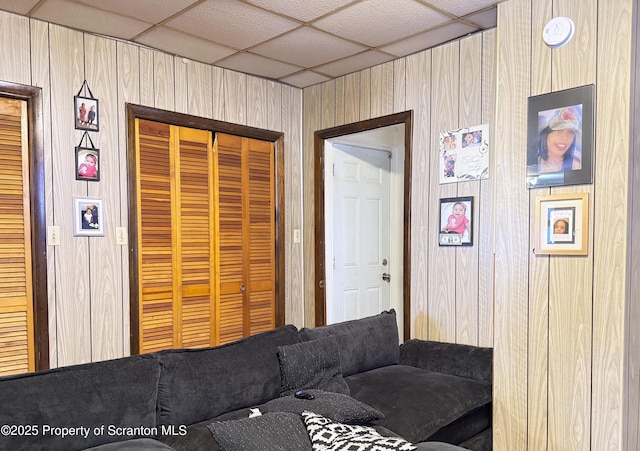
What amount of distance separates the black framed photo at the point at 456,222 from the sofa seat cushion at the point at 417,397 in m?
0.91

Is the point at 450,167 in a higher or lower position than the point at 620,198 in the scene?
higher

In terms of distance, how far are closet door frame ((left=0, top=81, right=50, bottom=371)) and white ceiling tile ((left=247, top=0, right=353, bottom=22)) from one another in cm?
153

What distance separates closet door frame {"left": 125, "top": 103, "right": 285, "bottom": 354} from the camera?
3.31 m

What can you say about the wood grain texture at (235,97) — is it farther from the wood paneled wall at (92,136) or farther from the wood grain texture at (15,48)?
the wood grain texture at (15,48)

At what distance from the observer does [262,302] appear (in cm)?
414

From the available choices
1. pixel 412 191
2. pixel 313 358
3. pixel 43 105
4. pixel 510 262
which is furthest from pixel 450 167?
pixel 43 105

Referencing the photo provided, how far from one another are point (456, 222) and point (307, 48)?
5.40 feet

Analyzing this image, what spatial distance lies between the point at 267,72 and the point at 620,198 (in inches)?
111

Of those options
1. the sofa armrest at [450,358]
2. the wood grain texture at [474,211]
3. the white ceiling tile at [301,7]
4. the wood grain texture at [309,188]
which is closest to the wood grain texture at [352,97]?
the wood grain texture at [309,188]

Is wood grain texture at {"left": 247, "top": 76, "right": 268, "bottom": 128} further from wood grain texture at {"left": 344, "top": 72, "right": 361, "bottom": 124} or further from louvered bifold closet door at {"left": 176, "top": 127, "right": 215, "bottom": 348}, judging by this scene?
wood grain texture at {"left": 344, "top": 72, "right": 361, "bottom": 124}

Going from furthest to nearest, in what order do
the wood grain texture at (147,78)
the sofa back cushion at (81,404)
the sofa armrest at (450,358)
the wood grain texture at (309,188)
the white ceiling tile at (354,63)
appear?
1. the wood grain texture at (309,188)
2. the white ceiling tile at (354,63)
3. the wood grain texture at (147,78)
4. the sofa armrest at (450,358)
5. the sofa back cushion at (81,404)

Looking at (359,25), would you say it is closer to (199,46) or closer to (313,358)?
(199,46)

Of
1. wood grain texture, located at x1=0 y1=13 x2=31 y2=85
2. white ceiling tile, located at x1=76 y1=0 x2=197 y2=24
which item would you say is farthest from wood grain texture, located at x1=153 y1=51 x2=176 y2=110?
wood grain texture, located at x1=0 y1=13 x2=31 y2=85

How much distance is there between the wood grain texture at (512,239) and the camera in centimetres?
255
